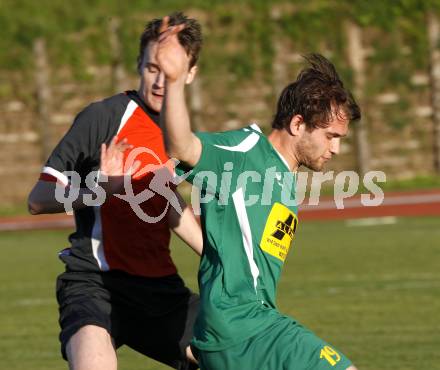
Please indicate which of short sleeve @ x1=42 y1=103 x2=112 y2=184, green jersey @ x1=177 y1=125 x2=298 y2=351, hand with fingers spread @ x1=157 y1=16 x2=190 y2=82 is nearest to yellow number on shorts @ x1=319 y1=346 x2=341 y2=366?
green jersey @ x1=177 y1=125 x2=298 y2=351

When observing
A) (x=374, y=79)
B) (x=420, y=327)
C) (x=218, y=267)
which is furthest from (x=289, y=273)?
(x=374, y=79)

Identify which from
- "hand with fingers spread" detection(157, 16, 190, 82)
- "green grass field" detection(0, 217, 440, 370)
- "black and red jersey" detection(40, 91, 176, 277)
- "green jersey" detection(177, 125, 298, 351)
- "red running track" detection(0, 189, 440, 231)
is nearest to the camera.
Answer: "hand with fingers spread" detection(157, 16, 190, 82)

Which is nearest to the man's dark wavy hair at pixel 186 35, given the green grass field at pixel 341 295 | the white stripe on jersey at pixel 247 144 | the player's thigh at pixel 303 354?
the white stripe on jersey at pixel 247 144

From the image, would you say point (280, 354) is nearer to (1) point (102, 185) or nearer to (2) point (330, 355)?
(2) point (330, 355)

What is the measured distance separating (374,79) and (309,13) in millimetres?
1983

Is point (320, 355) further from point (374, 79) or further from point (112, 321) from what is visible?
point (374, 79)

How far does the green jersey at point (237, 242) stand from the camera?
4.21m

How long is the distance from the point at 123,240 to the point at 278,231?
3.50 feet

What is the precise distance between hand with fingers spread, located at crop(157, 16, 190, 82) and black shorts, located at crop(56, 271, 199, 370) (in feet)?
4.98

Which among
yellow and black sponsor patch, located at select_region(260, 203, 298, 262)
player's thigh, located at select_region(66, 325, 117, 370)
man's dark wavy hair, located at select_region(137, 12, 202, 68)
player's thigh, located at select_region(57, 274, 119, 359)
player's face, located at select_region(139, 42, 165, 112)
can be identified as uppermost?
man's dark wavy hair, located at select_region(137, 12, 202, 68)

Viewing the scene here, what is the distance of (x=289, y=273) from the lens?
12836 mm

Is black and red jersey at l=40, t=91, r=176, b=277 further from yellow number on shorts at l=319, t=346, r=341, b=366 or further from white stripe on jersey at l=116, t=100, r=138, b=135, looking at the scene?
yellow number on shorts at l=319, t=346, r=341, b=366

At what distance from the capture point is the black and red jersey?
16.8 feet

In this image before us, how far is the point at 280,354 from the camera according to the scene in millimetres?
4156
